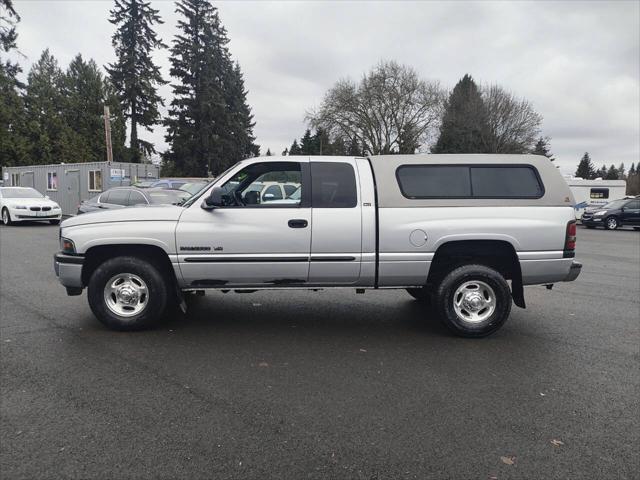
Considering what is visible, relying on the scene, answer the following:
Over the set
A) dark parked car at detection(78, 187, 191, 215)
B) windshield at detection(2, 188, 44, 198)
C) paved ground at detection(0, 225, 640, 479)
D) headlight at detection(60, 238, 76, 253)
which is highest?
windshield at detection(2, 188, 44, 198)

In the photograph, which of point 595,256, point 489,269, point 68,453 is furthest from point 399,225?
point 595,256

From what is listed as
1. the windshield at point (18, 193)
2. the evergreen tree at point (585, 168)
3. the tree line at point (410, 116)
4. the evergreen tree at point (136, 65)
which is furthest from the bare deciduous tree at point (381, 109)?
the evergreen tree at point (585, 168)

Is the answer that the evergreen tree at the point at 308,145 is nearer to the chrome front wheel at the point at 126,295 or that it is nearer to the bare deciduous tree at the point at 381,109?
the bare deciduous tree at the point at 381,109

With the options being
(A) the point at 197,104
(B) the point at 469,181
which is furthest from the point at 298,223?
(A) the point at 197,104

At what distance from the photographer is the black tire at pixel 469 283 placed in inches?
203

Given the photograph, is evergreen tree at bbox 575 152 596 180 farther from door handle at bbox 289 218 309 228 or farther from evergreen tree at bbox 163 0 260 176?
door handle at bbox 289 218 309 228

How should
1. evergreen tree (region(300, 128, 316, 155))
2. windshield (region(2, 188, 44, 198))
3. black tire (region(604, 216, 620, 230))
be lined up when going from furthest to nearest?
evergreen tree (region(300, 128, 316, 155)), black tire (region(604, 216, 620, 230)), windshield (region(2, 188, 44, 198))

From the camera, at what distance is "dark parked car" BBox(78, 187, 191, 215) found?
13539mm

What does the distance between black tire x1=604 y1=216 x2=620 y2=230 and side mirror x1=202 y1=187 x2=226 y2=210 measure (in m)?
24.3

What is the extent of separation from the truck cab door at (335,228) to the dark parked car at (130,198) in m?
9.00

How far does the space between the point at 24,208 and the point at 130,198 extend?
284 inches

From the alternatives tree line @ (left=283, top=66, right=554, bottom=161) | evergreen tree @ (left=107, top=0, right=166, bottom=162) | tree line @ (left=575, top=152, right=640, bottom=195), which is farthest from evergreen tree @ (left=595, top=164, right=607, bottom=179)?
evergreen tree @ (left=107, top=0, right=166, bottom=162)

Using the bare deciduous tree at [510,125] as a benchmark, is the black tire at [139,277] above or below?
below

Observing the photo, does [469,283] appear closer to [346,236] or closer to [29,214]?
[346,236]
